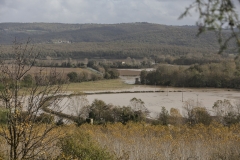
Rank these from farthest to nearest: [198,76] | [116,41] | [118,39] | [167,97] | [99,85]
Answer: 1. [118,39]
2. [116,41]
3. [99,85]
4. [198,76]
5. [167,97]

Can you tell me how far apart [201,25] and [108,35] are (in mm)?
138345

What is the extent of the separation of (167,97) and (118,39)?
96.0 m

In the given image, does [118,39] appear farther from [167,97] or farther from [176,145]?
[176,145]

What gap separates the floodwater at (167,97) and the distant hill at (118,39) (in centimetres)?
4546

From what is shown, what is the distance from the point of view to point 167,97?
117ft

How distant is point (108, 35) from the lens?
139 meters

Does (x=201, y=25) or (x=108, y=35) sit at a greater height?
(x=108, y=35)

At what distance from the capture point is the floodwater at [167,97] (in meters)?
29.0

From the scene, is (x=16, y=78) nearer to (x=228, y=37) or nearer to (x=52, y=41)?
(x=228, y=37)

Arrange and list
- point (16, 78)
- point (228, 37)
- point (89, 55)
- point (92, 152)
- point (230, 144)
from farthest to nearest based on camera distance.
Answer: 1. point (89, 55)
2. point (230, 144)
3. point (92, 152)
4. point (16, 78)
5. point (228, 37)

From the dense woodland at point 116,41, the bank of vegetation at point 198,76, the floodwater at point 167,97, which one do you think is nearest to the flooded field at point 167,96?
the floodwater at point 167,97

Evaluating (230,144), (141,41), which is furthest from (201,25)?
(141,41)

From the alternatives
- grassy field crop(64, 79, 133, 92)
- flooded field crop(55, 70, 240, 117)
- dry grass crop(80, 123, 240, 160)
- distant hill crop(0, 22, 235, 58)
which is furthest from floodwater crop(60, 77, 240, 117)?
distant hill crop(0, 22, 235, 58)

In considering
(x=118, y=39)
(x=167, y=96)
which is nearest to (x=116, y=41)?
(x=118, y=39)
